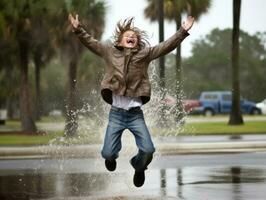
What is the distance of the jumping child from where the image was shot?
7930mm

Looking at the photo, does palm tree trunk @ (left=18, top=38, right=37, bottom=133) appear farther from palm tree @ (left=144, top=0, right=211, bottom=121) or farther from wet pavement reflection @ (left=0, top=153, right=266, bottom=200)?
wet pavement reflection @ (left=0, top=153, right=266, bottom=200)

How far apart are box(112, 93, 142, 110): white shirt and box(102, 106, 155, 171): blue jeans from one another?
49 mm

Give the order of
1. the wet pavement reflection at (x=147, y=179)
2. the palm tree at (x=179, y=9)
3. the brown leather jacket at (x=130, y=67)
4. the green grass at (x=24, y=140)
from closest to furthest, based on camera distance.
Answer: the brown leather jacket at (x=130, y=67)
the wet pavement reflection at (x=147, y=179)
the green grass at (x=24, y=140)
the palm tree at (x=179, y=9)

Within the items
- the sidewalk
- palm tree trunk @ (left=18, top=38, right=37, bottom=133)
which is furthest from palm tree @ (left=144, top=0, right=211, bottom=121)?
the sidewalk

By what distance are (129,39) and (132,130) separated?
0.97 m

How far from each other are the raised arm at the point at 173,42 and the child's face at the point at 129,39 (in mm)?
199

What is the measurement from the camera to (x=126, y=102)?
8.02 meters

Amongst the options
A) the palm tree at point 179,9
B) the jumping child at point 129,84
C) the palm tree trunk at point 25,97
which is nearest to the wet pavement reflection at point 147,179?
the jumping child at point 129,84

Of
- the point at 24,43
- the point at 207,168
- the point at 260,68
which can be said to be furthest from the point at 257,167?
the point at 260,68

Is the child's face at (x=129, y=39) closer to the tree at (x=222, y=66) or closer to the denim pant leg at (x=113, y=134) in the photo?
the denim pant leg at (x=113, y=134)

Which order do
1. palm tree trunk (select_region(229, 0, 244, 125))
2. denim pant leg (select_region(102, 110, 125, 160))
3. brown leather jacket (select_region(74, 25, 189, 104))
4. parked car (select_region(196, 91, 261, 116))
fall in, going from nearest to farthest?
1. brown leather jacket (select_region(74, 25, 189, 104))
2. denim pant leg (select_region(102, 110, 125, 160))
3. palm tree trunk (select_region(229, 0, 244, 125))
4. parked car (select_region(196, 91, 261, 116))

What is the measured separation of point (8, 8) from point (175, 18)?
35.9ft

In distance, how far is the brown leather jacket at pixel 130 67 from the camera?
7902 mm

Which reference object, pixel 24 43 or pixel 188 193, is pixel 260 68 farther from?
pixel 188 193
